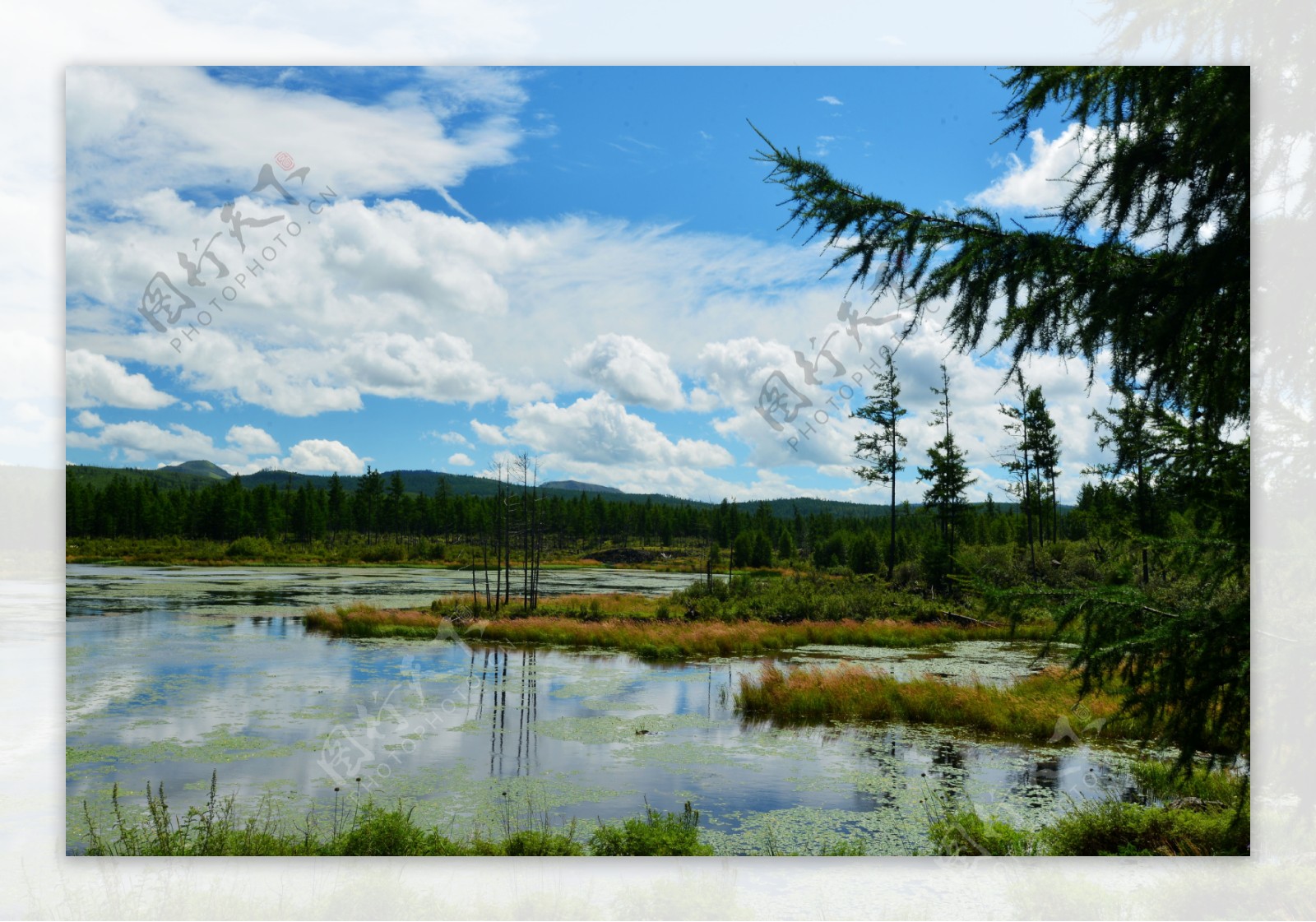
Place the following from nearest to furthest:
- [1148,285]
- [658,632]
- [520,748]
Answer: [1148,285]
[520,748]
[658,632]

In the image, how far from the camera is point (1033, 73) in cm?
366

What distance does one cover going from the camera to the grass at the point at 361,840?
14.5ft

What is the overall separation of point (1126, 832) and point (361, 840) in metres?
4.50

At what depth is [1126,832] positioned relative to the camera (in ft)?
14.9

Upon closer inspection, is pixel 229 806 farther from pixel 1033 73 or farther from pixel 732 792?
pixel 1033 73

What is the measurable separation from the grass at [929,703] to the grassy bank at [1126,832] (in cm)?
343

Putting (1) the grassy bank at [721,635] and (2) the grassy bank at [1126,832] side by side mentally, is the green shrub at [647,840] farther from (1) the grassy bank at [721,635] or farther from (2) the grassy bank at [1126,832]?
(1) the grassy bank at [721,635]

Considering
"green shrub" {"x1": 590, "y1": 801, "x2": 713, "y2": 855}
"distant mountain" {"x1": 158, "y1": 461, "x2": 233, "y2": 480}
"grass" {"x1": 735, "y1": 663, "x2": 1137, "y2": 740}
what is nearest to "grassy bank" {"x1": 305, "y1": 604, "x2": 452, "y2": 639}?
"distant mountain" {"x1": 158, "y1": 461, "x2": 233, "y2": 480}

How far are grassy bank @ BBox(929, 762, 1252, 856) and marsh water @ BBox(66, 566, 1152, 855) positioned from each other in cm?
43

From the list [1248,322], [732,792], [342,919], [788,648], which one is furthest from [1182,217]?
[788,648]

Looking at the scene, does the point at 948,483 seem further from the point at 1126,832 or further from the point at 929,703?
the point at 1126,832

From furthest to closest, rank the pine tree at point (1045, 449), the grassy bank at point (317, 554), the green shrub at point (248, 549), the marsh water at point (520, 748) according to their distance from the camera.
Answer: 1. the green shrub at point (248, 549)
2. the grassy bank at point (317, 554)
3. the pine tree at point (1045, 449)
4. the marsh water at point (520, 748)

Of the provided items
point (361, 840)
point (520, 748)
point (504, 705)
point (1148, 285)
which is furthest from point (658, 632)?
point (1148, 285)

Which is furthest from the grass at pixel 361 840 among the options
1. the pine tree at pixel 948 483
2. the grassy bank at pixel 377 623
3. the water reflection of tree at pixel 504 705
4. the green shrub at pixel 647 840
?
the pine tree at pixel 948 483
